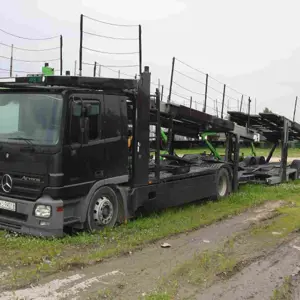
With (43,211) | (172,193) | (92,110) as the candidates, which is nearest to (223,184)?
(172,193)

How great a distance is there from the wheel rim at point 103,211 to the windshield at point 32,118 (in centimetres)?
132

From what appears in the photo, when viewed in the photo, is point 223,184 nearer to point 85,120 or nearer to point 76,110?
point 85,120

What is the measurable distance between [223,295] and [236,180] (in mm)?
7009

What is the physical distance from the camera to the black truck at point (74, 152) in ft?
20.1

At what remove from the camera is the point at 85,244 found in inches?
240

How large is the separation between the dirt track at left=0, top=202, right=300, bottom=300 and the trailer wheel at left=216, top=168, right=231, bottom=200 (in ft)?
12.4

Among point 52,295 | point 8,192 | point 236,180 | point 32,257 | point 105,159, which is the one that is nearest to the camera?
point 52,295

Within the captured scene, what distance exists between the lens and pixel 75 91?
6.31 meters

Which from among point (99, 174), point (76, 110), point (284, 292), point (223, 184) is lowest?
point (284, 292)

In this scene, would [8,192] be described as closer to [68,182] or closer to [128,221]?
[68,182]

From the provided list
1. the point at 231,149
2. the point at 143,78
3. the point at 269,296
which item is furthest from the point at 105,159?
the point at 231,149

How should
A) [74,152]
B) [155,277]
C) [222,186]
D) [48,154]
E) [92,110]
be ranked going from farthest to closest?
Result: [222,186]
[92,110]
[74,152]
[48,154]
[155,277]

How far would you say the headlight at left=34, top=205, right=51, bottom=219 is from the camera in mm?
6043

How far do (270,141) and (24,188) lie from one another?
10712 millimetres
